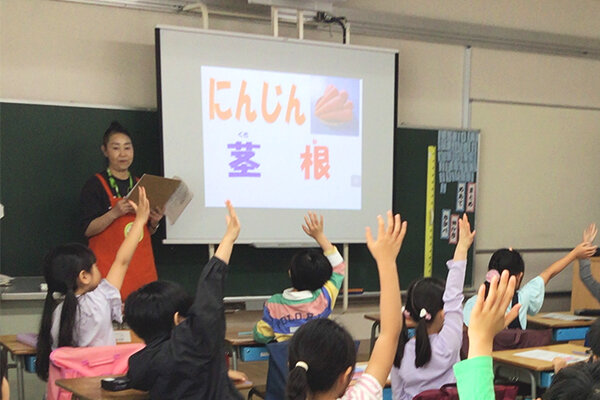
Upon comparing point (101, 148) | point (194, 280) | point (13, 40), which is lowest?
point (194, 280)

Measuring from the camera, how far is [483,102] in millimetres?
5621

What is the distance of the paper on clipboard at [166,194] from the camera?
A: 3504mm

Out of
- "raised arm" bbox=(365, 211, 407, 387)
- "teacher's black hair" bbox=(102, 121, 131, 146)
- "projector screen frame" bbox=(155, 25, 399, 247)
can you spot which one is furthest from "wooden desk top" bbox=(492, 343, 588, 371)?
"teacher's black hair" bbox=(102, 121, 131, 146)

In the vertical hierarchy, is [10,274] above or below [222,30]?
below

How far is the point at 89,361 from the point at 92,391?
25 cm

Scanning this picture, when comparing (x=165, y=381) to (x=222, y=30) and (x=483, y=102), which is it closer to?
(x=222, y=30)

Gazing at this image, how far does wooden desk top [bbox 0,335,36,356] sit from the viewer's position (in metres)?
2.72

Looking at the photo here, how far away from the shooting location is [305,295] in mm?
3000

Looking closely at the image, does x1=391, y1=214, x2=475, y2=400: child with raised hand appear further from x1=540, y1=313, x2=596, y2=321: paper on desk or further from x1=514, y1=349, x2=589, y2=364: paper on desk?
x1=540, y1=313, x2=596, y2=321: paper on desk

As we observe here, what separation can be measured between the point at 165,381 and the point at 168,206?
2.30m

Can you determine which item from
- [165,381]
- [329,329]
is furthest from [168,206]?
[329,329]

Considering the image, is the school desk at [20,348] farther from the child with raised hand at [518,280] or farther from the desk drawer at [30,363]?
the child with raised hand at [518,280]

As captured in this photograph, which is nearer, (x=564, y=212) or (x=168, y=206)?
(x=168, y=206)

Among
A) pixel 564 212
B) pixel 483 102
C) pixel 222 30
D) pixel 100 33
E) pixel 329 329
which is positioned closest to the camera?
pixel 329 329
